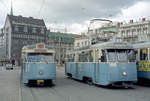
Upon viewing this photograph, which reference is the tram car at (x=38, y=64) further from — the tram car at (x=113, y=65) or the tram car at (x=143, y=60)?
the tram car at (x=143, y=60)

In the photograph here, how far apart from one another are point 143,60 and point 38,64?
7465 millimetres

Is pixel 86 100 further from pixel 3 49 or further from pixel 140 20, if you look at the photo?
pixel 3 49

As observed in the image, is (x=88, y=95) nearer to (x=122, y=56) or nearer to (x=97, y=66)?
(x=97, y=66)

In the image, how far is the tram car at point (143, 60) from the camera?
50.2 feet

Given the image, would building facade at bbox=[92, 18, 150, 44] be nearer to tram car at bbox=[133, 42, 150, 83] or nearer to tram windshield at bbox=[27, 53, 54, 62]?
tram car at bbox=[133, 42, 150, 83]

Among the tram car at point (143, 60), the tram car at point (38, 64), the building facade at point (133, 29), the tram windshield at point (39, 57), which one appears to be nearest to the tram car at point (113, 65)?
the tram car at point (143, 60)

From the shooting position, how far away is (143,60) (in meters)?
Result: 15.8

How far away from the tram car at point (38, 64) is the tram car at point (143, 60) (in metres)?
6.29

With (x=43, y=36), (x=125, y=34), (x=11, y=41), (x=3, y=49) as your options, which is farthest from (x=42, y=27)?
(x=125, y=34)

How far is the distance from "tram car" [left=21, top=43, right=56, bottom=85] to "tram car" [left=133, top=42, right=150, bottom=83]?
247 inches

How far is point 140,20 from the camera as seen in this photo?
57.2m

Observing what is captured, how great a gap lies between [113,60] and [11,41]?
8322 cm

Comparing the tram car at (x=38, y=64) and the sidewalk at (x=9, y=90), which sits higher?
the tram car at (x=38, y=64)

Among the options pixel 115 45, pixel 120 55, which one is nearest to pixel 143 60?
pixel 120 55
